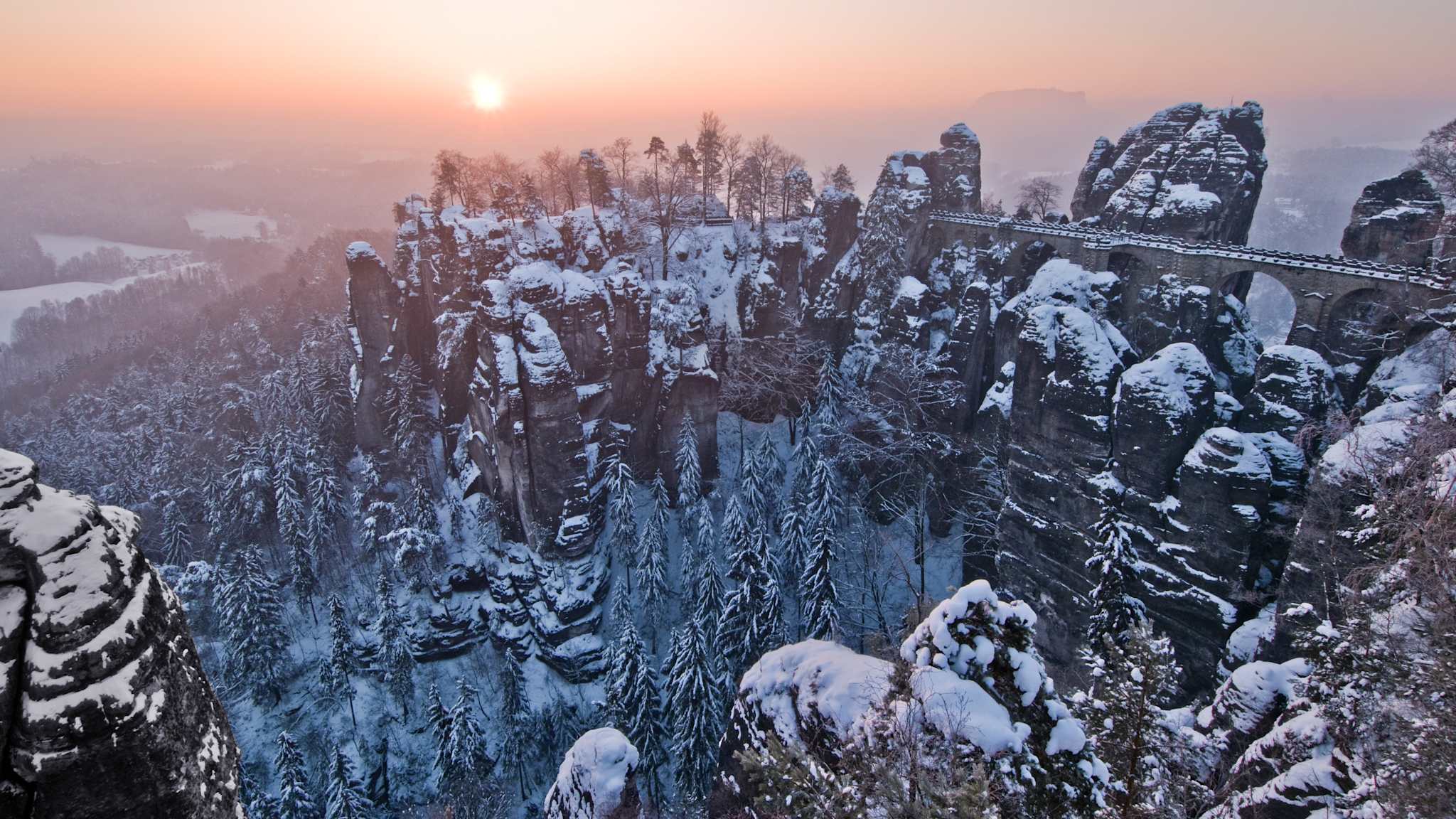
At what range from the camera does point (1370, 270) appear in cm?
2716

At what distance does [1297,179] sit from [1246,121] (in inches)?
5767

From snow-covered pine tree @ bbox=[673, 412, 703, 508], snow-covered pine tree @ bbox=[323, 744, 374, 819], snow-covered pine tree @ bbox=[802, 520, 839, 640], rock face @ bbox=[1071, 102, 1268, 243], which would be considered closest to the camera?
snow-covered pine tree @ bbox=[323, 744, 374, 819]

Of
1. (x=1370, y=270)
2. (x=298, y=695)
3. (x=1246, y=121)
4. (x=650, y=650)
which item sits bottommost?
(x=298, y=695)

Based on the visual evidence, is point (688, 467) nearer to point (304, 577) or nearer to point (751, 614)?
point (751, 614)

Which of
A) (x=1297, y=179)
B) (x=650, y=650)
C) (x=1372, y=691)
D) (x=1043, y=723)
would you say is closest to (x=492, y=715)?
(x=650, y=650)

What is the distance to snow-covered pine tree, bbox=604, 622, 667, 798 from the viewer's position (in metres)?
30.0

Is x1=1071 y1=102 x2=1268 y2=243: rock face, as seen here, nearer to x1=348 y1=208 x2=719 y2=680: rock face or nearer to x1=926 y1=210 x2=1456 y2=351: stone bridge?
x1=926 y1=210 x2=1456 y2=351: stone bridge

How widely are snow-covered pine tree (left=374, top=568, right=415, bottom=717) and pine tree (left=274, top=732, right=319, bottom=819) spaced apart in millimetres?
7015

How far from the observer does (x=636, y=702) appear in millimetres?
30188

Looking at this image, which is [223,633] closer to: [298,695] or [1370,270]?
[298,695]

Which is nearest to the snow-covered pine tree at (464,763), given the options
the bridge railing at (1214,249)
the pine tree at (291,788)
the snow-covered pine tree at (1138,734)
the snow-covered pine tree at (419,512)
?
the pine tree at (291,788)

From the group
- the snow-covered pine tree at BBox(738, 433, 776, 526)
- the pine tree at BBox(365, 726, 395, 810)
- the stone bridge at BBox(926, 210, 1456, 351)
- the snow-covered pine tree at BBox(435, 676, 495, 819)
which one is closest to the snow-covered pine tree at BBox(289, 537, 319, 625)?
the pine tree at BBox(365, 726, 395, 810)

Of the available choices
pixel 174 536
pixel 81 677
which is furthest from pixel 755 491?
pixel 174 536

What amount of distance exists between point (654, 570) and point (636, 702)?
808 centimetres
